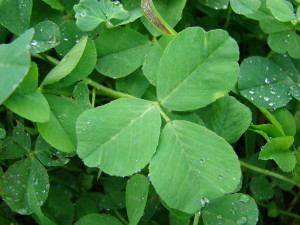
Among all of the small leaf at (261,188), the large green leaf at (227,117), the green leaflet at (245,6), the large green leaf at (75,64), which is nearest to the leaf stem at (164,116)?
the large green leaf at (227,117)

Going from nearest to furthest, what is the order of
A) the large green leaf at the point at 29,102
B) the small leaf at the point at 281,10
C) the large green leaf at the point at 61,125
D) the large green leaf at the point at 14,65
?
1. the large green leaf at the point at 14,65
2. the large green leaf at the point at 29,102
3. the large green leaf at the point at 61,125
4. the small leaf at the point at 281,10

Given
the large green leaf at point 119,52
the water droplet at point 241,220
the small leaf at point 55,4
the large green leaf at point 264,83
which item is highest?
the small leaf at point 55,4

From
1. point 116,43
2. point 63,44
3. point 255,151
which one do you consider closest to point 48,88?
point 63,44

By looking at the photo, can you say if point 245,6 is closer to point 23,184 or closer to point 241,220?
point 241,220

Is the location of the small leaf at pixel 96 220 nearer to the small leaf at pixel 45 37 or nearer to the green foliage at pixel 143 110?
the green foliage at pixel 143 110

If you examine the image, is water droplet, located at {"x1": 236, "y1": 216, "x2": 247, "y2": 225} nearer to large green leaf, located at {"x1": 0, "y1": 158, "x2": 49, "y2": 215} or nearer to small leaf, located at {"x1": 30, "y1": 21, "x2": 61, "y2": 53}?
large green leaf, located at {"x1": 0, "y1": 158, "x2": 49, "y2": 215}

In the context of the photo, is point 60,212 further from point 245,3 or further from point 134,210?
point 245,3

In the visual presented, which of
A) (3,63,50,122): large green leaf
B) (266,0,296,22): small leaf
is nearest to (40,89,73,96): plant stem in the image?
(3,63,50,122): large green leaf
